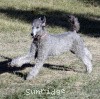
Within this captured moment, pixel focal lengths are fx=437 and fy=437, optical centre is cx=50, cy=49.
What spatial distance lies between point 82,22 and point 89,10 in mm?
3288

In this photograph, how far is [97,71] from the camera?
Answer: 10016 mm

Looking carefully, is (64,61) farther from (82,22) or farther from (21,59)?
(82,22)

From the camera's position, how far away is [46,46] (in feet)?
30.1

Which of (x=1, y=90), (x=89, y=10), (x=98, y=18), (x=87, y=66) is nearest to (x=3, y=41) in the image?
(x=87, y=66)

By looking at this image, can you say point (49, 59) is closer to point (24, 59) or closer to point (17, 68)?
point (17, 68)

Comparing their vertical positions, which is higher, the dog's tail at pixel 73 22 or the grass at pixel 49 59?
the dog's tail at pixel 73 22

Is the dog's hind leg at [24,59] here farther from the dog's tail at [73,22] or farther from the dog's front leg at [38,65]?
the dog's tail at [73,22]

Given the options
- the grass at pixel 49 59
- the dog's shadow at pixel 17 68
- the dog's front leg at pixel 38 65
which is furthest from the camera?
the dog's shadow at pixel 17 68

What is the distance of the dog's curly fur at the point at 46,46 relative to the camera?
8.88 m

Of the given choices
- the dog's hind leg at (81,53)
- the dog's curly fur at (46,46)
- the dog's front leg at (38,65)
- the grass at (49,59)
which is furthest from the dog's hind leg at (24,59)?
the dog's hind leg at (81,53)

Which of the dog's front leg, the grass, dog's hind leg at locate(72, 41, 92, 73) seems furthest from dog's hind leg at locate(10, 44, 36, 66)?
dog's hind leg at locate(72, 41, 92, 73)

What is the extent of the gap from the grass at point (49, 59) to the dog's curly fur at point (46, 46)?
1.19ft

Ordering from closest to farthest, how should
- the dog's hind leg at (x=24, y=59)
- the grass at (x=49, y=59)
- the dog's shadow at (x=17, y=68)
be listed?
1. the grass at (x=49, y=59)
2. the dog's hind leg at (x=24, y=59)
3. the dog's shadow at (x=17, y=68)

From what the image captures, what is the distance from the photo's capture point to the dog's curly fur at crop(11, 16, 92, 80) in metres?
8.88
